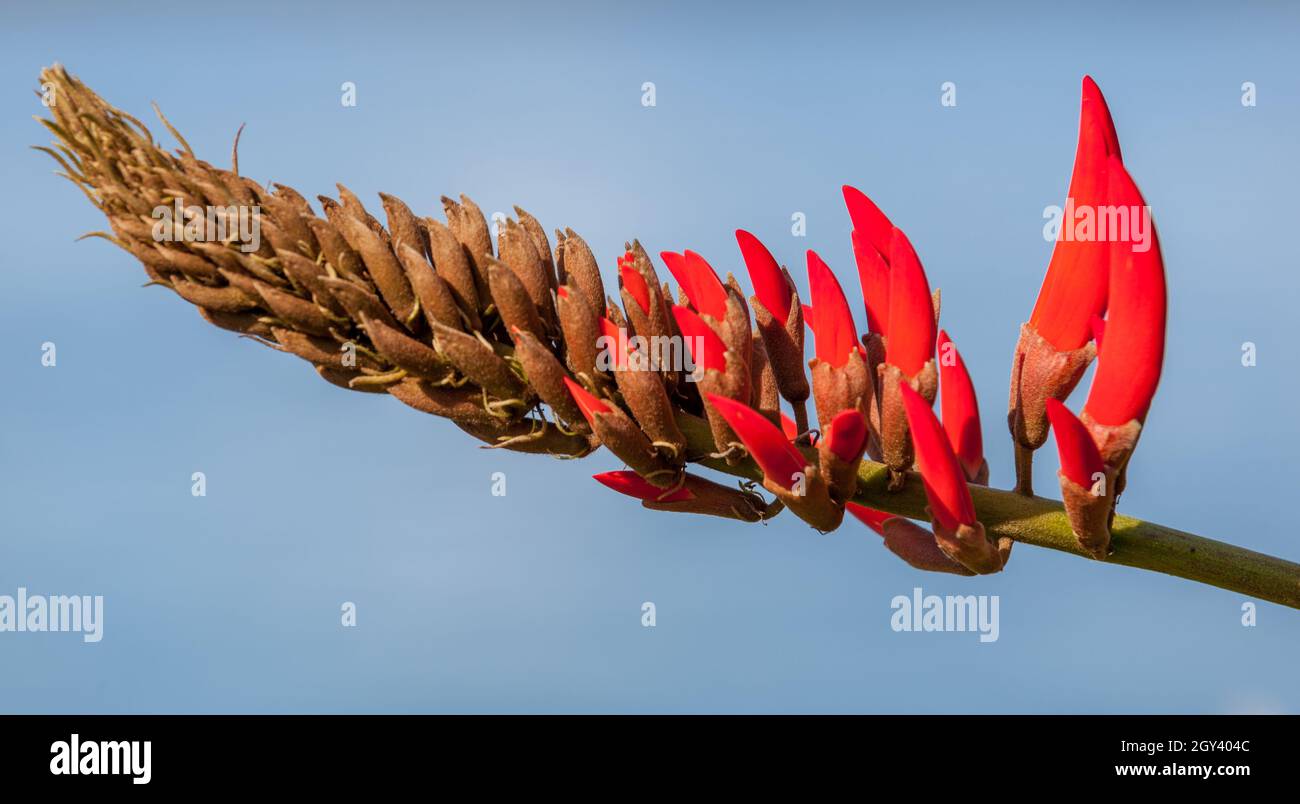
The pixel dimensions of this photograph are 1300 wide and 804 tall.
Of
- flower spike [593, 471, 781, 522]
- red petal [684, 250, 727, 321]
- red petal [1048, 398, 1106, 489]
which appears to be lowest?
flower spike [593, 471, 781, 522]

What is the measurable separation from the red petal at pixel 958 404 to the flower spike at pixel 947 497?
0.21 ft

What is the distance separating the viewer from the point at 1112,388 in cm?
266

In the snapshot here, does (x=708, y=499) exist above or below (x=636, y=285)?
below

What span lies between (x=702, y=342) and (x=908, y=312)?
0.49 m

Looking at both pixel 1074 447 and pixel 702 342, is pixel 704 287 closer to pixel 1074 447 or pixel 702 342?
pixel 702 342

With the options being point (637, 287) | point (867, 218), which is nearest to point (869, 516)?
point (867, 218)

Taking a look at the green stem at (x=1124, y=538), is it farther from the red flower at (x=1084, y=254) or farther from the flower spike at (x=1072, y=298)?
the red flower at (x=1084, y=254)

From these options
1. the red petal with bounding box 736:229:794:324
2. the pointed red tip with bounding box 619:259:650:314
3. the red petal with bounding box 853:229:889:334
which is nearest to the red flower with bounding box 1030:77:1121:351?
the red petal with bounding box 853:229:889:334

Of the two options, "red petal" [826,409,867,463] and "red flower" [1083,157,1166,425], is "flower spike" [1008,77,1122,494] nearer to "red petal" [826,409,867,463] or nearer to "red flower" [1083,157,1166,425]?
"red flower" [1083,157,1166,425]

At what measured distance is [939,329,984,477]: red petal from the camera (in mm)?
2801

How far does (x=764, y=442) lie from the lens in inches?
106

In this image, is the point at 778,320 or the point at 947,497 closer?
the point at 947,497

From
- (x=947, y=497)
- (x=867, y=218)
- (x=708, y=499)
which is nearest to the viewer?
(x=947, y=497)

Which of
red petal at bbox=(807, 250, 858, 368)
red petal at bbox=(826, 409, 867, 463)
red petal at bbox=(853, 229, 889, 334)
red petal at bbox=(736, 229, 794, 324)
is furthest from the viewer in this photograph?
red petal at bbox=(736, 229, 794, 324)
